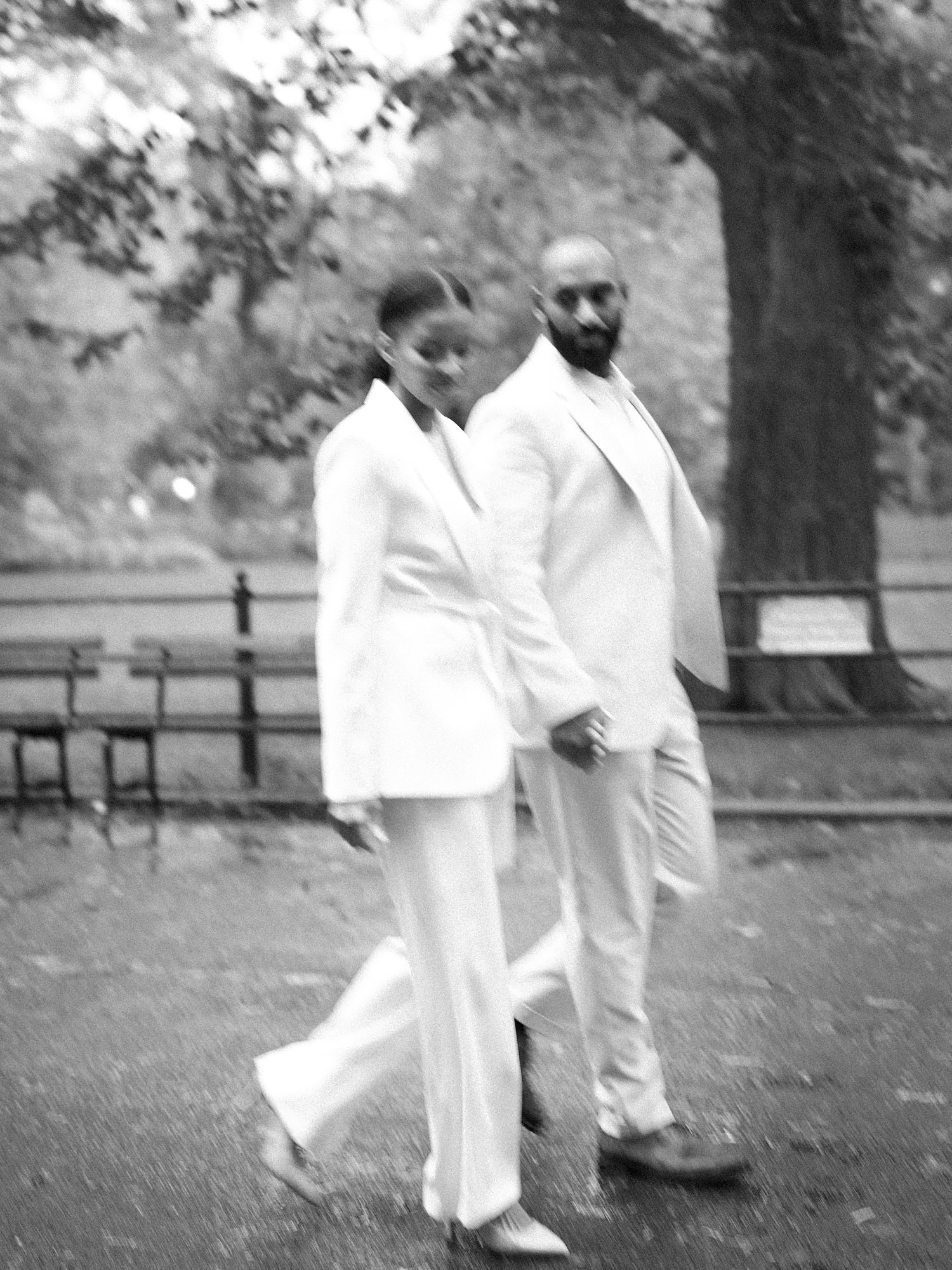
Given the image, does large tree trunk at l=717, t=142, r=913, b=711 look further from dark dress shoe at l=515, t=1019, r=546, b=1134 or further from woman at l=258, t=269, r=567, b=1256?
woman at l=258, t=269, r=567, b=1256

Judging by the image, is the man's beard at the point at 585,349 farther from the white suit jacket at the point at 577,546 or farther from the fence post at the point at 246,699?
the fence post at the point at 246,699

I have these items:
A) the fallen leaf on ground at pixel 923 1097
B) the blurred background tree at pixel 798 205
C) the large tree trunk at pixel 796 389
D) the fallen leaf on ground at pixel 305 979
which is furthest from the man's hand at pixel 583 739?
the large tree trunk at pixel 796 389

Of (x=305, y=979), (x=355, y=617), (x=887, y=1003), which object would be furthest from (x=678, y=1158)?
(x=305, y=979)

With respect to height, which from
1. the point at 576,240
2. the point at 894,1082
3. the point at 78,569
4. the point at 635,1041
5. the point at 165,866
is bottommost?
the point at 78,569

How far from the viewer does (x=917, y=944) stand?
8.16m

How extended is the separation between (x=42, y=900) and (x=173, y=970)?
1.78 m

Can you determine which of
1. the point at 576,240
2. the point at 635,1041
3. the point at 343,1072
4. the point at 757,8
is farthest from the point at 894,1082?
the point at 757,8

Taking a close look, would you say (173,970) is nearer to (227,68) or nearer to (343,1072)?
(343,1072)

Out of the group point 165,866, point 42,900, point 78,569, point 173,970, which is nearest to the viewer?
point 173,970

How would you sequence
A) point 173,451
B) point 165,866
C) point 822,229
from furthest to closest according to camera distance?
point 173,451
point 822,229
point 165,866

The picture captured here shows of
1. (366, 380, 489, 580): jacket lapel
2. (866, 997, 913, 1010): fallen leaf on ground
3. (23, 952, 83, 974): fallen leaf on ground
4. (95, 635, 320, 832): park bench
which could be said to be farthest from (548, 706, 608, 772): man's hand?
(95, 635, 320, 832): park bench

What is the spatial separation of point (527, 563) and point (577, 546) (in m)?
0.20

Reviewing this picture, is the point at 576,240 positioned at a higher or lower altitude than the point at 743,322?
higher

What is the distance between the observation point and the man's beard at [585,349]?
5184 millimetres
